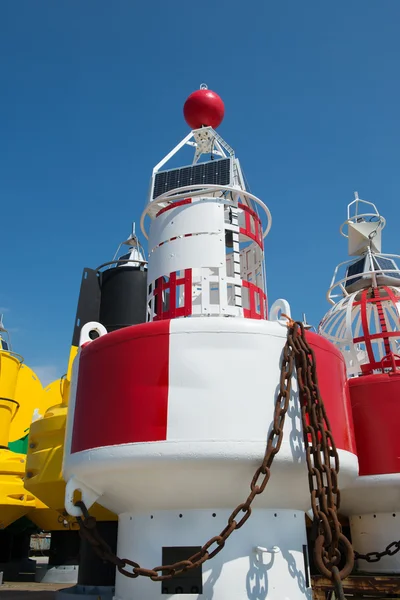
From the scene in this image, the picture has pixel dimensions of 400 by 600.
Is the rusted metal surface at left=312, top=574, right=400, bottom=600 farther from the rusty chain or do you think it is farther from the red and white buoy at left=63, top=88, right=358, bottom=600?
the rusty chain

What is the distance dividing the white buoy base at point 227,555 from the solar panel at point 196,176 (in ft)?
18.3

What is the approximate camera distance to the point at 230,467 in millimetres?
6492

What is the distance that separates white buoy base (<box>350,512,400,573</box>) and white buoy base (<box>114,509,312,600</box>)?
11.8ft

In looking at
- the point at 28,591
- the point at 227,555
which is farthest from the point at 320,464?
the point at 28,591

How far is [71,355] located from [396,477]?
25.2 ft

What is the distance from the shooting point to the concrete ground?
12422mm

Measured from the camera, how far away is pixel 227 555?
6648mm

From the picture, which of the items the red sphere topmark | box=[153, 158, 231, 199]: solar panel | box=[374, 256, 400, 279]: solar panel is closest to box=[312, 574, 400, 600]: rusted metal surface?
box=[153, 158, 231, 199]: solar panel

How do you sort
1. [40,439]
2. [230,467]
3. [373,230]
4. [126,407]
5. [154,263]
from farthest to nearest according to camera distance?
[373,230] → [40,439] → [154,263] → [126,407] → [230,467]

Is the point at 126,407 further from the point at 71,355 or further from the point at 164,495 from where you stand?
the point at 71,355

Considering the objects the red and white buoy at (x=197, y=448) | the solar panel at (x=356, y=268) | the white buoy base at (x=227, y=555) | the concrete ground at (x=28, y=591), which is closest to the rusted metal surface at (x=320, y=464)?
the red and white buoy at (x=197, y=448)

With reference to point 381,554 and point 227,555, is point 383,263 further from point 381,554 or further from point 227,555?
point 227,555

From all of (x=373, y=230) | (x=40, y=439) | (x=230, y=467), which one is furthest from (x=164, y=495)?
(x=373, y=230)

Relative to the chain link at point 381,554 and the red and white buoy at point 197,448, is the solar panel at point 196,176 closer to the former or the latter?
the red and white buoy at point 197,448
